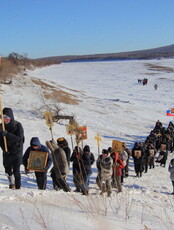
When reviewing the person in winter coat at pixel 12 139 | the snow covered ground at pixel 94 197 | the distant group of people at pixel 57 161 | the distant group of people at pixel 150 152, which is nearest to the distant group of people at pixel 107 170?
the distant group of people at pixel 57 161

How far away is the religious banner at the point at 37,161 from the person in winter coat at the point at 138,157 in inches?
190

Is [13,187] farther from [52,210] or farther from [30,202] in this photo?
[52,210]

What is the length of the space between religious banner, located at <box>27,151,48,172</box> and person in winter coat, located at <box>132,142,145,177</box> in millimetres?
4835

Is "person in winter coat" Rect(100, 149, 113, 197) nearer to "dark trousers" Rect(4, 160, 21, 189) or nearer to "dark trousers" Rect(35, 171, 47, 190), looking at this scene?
"dark trousers" Rect(35, 171, 47, 190)

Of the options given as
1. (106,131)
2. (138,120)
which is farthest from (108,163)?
(138,120)

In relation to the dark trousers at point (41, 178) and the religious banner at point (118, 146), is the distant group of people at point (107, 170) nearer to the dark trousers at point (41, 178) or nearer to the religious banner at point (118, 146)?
the dark trousers at point (41, 178)

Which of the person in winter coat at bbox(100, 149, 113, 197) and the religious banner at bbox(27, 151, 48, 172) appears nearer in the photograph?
the religious banner at bbox(27, 151, 48, 172)

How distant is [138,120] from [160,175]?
14023 millimetres

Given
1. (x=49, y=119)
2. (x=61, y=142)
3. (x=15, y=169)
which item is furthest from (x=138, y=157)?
(x=15, y=169)

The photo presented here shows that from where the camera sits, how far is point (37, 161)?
6.16 metres

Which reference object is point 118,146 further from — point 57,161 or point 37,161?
point 37,161

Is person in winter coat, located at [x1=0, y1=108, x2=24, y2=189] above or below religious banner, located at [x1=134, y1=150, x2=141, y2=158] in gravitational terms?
above

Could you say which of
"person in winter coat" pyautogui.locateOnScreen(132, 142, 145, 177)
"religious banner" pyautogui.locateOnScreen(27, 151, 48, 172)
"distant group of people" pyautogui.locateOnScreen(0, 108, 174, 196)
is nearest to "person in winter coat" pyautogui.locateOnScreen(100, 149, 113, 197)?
"distant group of people" pyautogui.locateOnScreen(0, 108, 174, 196)

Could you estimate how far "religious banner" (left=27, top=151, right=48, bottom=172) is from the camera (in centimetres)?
612
